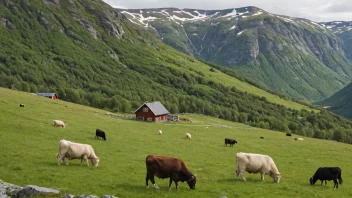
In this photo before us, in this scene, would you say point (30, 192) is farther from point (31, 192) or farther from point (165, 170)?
point (165, 170)

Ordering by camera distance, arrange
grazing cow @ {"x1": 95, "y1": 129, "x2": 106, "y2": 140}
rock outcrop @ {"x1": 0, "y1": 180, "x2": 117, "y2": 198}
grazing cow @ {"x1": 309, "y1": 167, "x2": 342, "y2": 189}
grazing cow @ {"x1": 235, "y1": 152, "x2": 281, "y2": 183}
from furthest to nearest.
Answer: grazing cow @ {"x1": 95, "y1": 129, "x2": 106, "y2": 140} < grazing cow @ {"x1": 309, "y1": 167, "x2": 342, "y2": 189} < grazing cow @ {"x1": 235, "y1": 152, "x2": 281, "y2": 183} < rock outcrop @ {"x1": 0, "y1": 180, "x2": 117, "y2": 198}

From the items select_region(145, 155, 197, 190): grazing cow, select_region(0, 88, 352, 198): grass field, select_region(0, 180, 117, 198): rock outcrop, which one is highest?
select_region(145, 155, 197, 190): grazing cow

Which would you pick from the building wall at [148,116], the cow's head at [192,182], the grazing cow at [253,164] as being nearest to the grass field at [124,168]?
the cow's head at [192,182]

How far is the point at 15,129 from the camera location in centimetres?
4903

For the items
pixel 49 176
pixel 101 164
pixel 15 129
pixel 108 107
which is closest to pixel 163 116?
pixel 108 107

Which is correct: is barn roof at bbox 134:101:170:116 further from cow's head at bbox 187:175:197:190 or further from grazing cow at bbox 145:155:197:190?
grazing cow at bbox 145:155:197:190

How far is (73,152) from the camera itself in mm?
33406

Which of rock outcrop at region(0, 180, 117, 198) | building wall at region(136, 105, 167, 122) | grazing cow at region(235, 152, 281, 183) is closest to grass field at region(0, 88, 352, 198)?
grazing cow at region(235, 152, 281, 183)

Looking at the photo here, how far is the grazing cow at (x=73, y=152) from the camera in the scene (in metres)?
33.0

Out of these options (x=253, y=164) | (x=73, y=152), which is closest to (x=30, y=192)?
(x=73, y=152)

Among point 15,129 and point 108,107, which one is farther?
point 108,107

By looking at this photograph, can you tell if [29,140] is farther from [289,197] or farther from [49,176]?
[289,197]

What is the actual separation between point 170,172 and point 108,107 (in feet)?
460

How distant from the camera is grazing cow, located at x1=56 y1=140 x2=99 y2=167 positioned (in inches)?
1301
